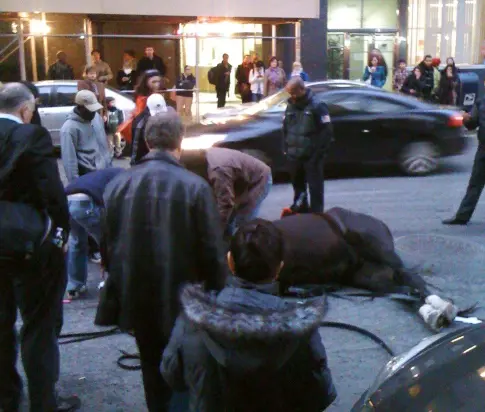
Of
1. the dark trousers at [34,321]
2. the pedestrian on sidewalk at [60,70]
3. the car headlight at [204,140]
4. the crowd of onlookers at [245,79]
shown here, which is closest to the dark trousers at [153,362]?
the dark trousers at [34,321]

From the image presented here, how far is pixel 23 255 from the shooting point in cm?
381

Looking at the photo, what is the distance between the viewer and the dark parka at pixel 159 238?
3621 mm

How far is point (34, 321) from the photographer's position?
4012mm

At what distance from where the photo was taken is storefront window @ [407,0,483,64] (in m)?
24.6

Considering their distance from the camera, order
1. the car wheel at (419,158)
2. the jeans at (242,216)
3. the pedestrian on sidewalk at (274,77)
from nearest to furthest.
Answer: the jeans at (242,216), the car wheel at (419,158), the pedestrian on sidewalk at (274,77)

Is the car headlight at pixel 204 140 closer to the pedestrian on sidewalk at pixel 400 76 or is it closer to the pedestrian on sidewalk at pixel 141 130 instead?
the pedestrian on sidewalk at pixel 141 130

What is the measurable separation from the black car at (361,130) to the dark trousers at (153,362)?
25.6 feet

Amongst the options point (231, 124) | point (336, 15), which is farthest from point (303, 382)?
point (336, 15)

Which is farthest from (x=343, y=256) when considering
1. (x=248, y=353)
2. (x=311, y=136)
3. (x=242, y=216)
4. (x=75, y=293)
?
(x=248, y=353)

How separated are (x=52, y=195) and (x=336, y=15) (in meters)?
20.8

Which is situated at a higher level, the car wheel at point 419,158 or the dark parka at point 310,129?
the dark parka at point 310,129

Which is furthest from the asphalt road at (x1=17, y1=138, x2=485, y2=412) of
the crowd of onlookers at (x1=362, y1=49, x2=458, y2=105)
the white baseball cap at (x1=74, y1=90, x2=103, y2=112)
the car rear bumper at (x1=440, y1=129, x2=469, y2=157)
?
the crowd of onlookers at (x1=362, y1=49, x2=458, y2=105)

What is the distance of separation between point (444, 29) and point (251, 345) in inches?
948

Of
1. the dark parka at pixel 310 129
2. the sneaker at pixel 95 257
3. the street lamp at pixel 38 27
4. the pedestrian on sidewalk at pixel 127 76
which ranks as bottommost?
the sneaker at pixel 95 257
